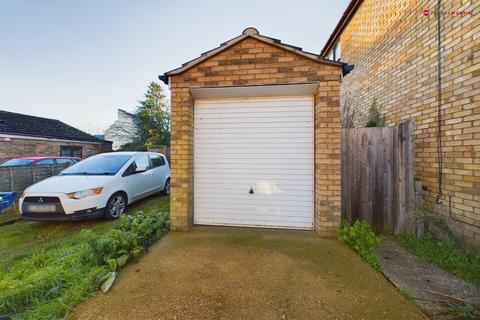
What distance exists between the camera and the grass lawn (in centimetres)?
304

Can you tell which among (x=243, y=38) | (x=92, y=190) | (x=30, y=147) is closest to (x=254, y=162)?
(x=243, y=38)

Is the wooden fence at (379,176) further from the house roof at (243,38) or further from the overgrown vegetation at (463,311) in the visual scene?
the overgrown vegetation at (463,311)

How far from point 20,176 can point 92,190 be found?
13.2ft

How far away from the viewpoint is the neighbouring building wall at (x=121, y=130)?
22625 mm

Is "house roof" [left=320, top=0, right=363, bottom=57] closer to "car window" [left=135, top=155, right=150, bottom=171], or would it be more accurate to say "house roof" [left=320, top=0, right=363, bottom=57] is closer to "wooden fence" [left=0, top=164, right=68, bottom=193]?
"car window" [left=135, top=155, right=150, bottom=171]

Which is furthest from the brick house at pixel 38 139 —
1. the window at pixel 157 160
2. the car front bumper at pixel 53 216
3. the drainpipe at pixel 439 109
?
the drainpipe at pixel 439 109

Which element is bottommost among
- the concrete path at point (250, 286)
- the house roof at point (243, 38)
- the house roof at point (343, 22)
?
the concrete path at point (250, 286)

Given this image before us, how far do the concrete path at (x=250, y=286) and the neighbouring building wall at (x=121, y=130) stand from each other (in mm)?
22953

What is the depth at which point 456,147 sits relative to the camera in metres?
2.88

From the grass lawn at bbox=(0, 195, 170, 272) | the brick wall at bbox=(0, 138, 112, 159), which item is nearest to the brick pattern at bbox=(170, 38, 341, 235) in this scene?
the grass lawn at bbox=(0, 195, 170, 272)

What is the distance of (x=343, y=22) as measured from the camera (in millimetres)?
7180

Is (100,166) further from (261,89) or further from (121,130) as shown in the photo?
(121,130)

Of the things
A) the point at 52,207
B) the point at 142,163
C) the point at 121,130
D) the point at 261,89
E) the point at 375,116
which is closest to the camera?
the point at 261,89

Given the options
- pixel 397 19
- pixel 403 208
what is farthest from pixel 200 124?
pixel 397 19
